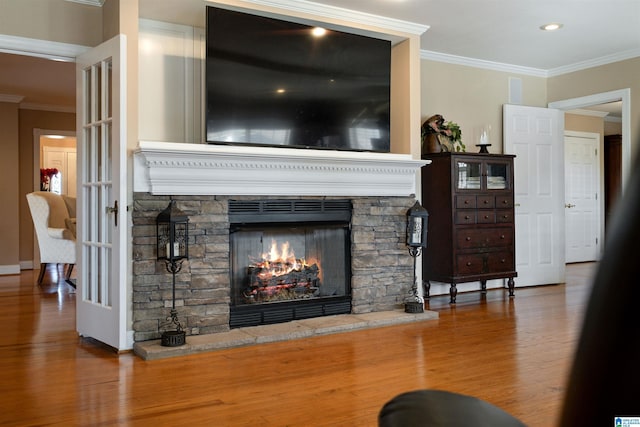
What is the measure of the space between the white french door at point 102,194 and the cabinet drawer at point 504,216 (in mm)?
3724

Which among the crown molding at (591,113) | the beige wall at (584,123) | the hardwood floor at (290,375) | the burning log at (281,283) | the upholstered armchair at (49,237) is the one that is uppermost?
the crown molding at (591,113)

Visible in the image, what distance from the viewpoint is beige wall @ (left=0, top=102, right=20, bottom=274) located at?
8258 millimetres

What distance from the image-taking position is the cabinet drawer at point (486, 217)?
5.61 m

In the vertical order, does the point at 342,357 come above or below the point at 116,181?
below

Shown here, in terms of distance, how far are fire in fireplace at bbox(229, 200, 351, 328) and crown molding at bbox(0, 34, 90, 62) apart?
160 centimetres

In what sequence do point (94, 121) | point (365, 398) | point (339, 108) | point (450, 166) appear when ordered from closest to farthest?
point (365, 398)
point (94, 121)
point (339, 108)
point (450, 166)

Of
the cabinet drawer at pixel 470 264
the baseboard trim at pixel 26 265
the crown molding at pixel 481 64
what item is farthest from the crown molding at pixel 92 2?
the baseboard trim at pixel 26 265

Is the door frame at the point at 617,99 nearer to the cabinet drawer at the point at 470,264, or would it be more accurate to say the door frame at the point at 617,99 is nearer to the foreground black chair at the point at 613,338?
the cabinet drawer at the point at 470,264

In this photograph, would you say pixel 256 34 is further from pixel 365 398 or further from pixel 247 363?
pixel 365 398

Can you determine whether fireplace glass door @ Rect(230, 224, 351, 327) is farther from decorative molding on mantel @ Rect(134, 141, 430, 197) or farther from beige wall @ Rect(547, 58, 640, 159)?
beige wall @ Rect(547, 58, 640, 159)

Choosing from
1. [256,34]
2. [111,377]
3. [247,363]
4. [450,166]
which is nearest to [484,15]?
[450,166]

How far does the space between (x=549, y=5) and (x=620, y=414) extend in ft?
16.4

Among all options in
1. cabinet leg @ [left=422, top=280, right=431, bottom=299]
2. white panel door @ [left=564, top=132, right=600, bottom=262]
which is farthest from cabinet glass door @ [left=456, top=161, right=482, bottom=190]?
white panel door @ [left=564, top=132, right=600, bottom=262]

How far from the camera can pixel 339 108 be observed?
179 inches
